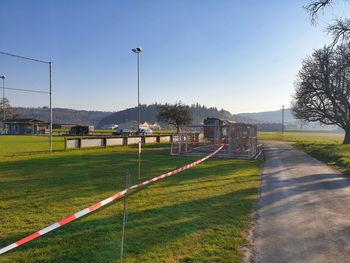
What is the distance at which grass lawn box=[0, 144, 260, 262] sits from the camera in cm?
398

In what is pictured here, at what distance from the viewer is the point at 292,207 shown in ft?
21.6

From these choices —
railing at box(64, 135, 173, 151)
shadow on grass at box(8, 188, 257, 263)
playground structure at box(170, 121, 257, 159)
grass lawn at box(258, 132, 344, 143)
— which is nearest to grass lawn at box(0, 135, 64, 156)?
railing at box(64, 135, 173, 151)

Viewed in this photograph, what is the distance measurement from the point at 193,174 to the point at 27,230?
284 inches

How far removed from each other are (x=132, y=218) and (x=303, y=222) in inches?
156

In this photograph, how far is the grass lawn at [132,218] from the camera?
13.0ft

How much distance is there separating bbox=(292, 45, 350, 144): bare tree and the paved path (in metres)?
23.3

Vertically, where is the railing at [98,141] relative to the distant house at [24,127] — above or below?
below

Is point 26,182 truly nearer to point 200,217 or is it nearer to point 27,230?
point 27,230

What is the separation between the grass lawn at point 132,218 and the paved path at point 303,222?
48cm

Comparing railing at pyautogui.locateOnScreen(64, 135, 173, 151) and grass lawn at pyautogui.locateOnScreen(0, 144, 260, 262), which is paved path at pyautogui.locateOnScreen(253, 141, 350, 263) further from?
railing at pyautogui.locateOnScreen(64, 135, 173, 151)

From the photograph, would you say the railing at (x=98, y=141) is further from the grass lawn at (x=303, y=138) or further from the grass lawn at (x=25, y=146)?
the grass lawn at (x=303, y=138)

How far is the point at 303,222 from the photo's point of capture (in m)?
5.51

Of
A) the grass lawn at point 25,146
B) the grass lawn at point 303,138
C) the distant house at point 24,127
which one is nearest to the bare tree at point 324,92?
the grass lawn at point 303,138

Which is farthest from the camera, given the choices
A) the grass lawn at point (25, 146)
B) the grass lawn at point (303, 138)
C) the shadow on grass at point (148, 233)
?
the grass lawn at point (303, 138)
